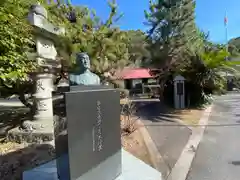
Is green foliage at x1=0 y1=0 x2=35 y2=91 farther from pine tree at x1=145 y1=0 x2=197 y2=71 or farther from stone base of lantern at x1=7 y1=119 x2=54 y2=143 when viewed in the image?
pine tree at x1=145 y1=0 x2=197 y2=71

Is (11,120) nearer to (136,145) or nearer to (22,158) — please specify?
(22,158)

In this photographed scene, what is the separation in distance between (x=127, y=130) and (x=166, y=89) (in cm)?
Answer: 783

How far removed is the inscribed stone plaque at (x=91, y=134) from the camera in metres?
3.14

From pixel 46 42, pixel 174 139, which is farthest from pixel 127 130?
Result: pixel 46 42

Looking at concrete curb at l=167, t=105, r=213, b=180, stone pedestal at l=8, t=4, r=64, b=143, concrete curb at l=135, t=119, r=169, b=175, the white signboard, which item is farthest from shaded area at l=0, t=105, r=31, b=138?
concrete curb at l=167, t=105, r=213, b=180

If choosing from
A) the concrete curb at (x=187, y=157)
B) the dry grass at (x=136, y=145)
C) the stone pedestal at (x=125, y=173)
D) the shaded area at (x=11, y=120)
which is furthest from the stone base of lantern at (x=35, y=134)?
the concrete curb at (x=187, y=157)

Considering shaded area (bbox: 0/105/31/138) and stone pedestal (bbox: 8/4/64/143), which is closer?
stone pedestal (bbox: 8/4/64/143)

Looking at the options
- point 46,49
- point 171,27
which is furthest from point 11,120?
point 171,27

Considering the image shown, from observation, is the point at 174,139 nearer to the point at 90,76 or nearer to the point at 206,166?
the point at 206,166

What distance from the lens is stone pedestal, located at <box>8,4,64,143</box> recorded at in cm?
605

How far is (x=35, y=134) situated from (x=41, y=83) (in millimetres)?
1447

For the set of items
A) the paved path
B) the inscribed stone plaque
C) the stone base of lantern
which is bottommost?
the paved path

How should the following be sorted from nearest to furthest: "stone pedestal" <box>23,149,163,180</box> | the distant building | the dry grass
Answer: "stone pedestal" <box>23,149,163,180</box>, the dry grass, the distant building

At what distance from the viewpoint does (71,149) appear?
3111mm
